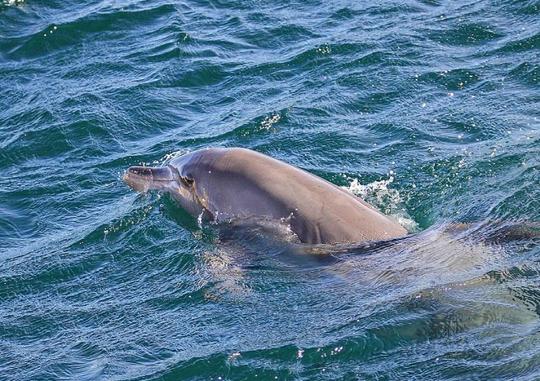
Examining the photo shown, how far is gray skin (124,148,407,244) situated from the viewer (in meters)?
11.6

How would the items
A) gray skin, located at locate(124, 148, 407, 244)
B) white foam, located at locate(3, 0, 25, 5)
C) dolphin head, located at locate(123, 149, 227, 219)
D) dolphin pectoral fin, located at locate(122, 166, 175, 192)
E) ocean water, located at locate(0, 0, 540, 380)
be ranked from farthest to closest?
white foam, located at locate(3, 0, 25, 5) < dolphin pectoral fin, located at locate(122, 166, 175, 192) < dolphin head, located at locate(123, 149, 227, 219) < gray skin, located at locate(124, 148, 407, 244) < ocean water, located at locate(0, 0, 540, 380)

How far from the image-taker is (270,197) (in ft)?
39.6

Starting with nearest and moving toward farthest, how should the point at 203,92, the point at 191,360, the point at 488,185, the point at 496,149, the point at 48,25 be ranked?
the point at 191,360 → the point at 488,185 → the point at 496,149 → the point at 203,92 → the point at 48,25

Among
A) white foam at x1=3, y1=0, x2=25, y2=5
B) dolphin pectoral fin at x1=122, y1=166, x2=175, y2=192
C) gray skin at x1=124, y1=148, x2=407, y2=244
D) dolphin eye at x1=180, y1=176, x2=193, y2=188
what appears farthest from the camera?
white foam at x1=3, y1=0, x2=25, y2=5

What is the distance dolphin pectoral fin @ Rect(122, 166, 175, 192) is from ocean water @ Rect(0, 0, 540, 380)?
227mm

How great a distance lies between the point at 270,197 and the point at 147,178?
2.41m

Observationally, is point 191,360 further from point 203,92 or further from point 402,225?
point 203,92

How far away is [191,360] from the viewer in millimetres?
10250

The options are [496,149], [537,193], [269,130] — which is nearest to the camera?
[537,193]

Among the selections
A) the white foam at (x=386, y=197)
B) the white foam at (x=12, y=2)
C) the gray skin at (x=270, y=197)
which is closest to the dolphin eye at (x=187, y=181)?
the gray skin at (x=270, y=197)

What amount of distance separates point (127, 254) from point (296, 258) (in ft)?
8.06

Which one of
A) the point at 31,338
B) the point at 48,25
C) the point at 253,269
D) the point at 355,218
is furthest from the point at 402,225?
the point at 48,25

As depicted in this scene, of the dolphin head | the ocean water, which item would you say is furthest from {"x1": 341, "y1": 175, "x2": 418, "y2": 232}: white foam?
the dolphin head

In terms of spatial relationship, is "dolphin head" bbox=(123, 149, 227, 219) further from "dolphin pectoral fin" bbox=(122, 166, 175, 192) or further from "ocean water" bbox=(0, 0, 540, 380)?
"ocean water" bbox=(0, 0, 540, 380)
